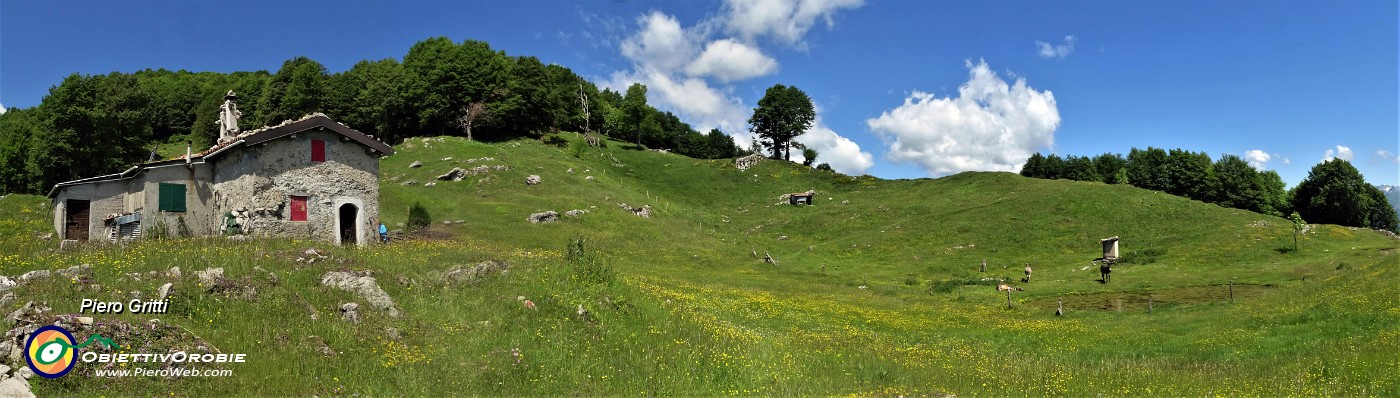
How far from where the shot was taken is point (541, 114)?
369ft

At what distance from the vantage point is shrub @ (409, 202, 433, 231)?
50222 millimetres

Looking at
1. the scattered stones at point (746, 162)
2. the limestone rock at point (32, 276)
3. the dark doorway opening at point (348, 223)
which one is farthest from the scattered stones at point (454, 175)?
the limestone rock at point (32, 276)

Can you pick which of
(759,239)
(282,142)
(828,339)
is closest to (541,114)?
(759,239)

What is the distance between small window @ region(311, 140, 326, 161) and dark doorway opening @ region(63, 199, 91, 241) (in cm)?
1228

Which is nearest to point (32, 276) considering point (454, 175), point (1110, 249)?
point (454, 175)

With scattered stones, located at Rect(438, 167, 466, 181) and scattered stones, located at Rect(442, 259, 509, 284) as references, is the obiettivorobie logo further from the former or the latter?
scattered stones, located at Rect(438, 167, 466, 181)

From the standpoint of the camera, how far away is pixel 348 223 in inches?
1476

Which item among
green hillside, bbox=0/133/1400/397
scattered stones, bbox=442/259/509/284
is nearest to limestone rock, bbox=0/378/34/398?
green hillside, bbox=0/133/1400/397

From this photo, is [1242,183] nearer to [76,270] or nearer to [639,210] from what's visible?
[639,210]

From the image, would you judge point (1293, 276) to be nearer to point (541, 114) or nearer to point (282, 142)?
point (282, 142)

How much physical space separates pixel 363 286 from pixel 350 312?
209cm

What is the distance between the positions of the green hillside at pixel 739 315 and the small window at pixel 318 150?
873cm

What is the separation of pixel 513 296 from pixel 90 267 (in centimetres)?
1074

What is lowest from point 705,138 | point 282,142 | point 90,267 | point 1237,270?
point 1237,270
